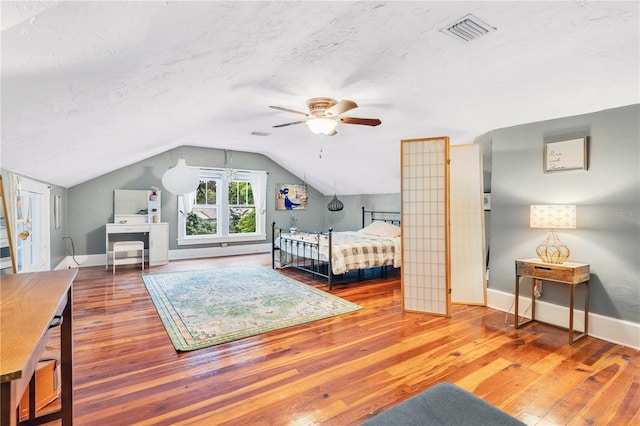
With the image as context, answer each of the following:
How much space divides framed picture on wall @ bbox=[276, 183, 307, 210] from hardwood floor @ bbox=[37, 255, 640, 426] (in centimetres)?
497

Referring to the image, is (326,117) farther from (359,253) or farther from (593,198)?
(593,198)

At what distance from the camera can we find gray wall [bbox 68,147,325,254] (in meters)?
6.14

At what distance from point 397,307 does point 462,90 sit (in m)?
2.55

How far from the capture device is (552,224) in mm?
3023

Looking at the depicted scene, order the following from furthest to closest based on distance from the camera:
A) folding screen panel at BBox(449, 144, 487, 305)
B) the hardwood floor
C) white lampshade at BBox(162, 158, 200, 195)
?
white lampshade at BBox(162, 158, 200, 195)
folding screen panel at BBox(449, 144, 487, 305)
the hardwood floor

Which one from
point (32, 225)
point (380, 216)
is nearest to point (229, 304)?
point (32, 225)

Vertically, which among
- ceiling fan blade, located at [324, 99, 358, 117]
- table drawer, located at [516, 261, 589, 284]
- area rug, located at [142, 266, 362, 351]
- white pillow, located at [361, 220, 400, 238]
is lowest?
area rug, located at [142, 266, 362, 351]

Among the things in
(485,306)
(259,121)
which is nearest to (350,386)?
(485,306)

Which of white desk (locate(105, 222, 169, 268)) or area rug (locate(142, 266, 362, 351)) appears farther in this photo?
white desk (locate(105, 222, 169, 268))

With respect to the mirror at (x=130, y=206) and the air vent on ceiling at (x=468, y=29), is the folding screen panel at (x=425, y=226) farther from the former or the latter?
the mirror at (x=130, y=206)

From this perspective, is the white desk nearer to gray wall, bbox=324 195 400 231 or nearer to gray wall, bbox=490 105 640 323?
gray wall, bbox=324 195 400 231

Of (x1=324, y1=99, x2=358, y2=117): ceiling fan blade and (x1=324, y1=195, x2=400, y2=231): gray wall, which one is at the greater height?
(x1=324, y1=99, x2=358, y2=117): ceiling fan blade

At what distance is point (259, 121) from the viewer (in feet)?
15.4

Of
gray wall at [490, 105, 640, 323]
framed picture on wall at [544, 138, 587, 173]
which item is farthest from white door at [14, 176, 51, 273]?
framed picture on wall at [544, 138, 587, 173]
